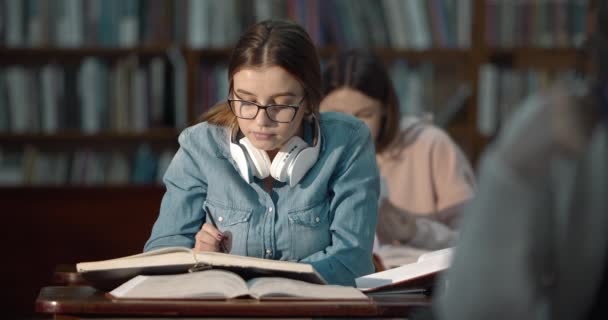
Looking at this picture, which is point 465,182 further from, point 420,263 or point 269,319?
point 269,319

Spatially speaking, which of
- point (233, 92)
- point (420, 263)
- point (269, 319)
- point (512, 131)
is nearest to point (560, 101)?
point (512, 131)

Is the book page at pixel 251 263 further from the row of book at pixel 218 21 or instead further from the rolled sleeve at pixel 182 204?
the row of book at pixel 218 21

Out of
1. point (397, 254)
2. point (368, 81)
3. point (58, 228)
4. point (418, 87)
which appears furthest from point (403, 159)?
point (58, 228)

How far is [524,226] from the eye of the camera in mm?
861

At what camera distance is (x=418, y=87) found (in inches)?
164

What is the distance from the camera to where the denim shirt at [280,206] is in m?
1.84

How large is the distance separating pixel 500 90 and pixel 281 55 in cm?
255

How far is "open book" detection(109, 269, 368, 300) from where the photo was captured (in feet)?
A: 4.47

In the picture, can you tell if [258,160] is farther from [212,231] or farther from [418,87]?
[418,87]

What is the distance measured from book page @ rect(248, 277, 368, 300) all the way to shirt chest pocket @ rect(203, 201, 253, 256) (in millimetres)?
420

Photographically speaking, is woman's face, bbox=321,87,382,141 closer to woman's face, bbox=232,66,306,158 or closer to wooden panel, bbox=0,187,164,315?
woman's face, bbox=232,66,306,158

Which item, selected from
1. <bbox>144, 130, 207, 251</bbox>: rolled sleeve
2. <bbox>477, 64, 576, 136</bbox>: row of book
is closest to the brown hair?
<bbox>144, 130, 207, 251</bbox>: rolled sleeve

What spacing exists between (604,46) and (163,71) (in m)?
3.32

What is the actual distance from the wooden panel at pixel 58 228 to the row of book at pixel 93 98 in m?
0.28
